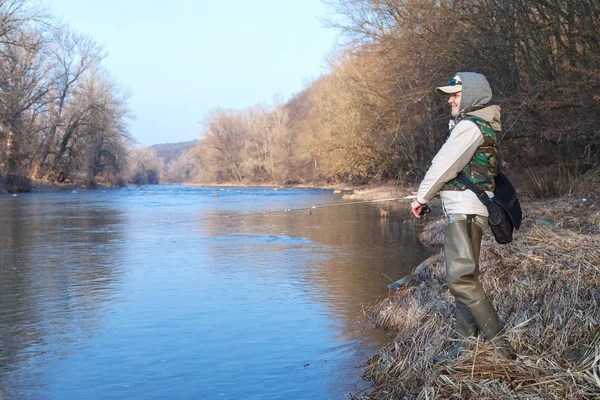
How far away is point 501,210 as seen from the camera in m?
3.89

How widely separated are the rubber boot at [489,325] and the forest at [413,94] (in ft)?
26.5

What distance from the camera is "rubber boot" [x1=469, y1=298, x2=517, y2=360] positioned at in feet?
12.9

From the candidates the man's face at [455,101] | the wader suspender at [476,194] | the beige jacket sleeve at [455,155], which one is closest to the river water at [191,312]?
the wader suspender at [476,194]

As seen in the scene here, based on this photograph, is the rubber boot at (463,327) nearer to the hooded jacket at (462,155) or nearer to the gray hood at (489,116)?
the hooded jacket at (462,155)

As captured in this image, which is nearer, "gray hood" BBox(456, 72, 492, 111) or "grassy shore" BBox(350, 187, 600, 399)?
"grassy shore" BBox(350, 187, 600, 399)

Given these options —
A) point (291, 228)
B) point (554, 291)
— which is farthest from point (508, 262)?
point (291, 228)

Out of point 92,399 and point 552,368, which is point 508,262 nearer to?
point 552,368

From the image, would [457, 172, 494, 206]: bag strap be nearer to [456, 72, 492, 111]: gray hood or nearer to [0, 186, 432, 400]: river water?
[456, 72, 492, 111]: gray hood

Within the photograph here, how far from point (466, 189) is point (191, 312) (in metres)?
4.37

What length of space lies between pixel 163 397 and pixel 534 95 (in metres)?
10.9

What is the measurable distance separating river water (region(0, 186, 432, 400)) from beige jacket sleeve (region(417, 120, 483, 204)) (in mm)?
1791

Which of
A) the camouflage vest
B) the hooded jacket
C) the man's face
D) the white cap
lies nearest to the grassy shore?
the hooded jacket

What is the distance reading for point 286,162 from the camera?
69312 mm

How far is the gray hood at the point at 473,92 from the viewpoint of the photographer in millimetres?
3984
